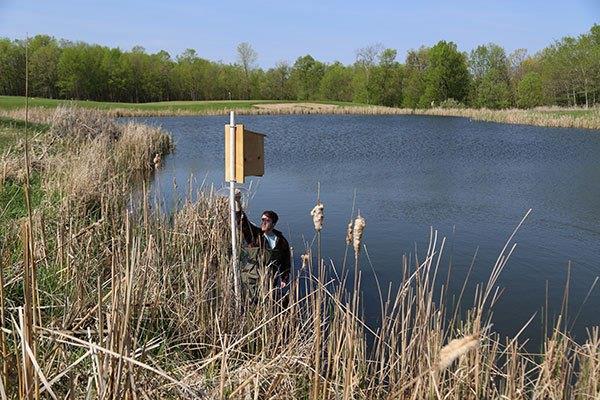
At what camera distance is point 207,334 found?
4031 millimetres

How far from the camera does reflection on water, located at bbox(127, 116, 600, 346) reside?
7672 millimetres

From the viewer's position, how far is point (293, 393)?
3.08 meters

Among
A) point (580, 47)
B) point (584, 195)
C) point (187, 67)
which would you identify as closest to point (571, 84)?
point (580, 47)

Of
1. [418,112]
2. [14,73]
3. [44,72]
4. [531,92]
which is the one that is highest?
[44,72]

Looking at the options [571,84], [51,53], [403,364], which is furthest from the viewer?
[51,53]

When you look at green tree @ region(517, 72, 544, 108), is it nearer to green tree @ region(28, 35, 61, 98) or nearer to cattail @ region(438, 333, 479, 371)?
green tree @ region(28, 35, 61, 98)

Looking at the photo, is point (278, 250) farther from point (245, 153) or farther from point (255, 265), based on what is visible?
point (245, 153)

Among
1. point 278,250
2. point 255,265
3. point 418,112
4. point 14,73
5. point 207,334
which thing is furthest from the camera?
point 14,73

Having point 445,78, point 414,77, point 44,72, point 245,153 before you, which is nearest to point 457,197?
point 245,153

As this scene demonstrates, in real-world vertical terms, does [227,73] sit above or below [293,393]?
above

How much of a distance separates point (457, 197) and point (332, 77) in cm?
6582

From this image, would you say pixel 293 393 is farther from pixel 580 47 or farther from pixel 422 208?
pixel 580 47

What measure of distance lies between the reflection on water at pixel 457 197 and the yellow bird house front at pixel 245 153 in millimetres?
2213

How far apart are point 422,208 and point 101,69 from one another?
6528cm
